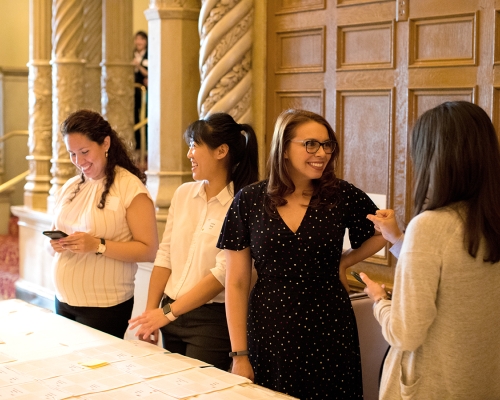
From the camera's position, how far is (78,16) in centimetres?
619

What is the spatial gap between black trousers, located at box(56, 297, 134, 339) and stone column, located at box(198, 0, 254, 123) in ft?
4.52

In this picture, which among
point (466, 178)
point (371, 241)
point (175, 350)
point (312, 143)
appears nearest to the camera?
point (466, 178)

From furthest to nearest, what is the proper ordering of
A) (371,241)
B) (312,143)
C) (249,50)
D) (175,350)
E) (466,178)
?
(249,50), (175,350), (371,241), (312,143), (466,178)

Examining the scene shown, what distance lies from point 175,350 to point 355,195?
926 millimetres

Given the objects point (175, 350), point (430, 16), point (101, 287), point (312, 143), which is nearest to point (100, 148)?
point (101, 287)

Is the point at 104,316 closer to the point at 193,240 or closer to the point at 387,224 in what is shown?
the point at 193,240

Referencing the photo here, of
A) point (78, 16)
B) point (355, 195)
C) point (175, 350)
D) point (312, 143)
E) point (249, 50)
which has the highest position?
point (78, 16)

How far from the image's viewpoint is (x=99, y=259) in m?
3.18

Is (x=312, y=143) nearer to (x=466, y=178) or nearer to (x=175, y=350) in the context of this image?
(x=466, y=178)

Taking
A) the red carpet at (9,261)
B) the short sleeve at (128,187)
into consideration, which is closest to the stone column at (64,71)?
the red carpet at (9,261)

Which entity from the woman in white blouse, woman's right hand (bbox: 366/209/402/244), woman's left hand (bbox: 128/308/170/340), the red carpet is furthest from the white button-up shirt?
the red carpet

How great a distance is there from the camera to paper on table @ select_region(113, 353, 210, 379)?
2283 millimetres

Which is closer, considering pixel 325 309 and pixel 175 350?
pixel 325 309

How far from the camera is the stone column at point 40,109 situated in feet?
21.6
